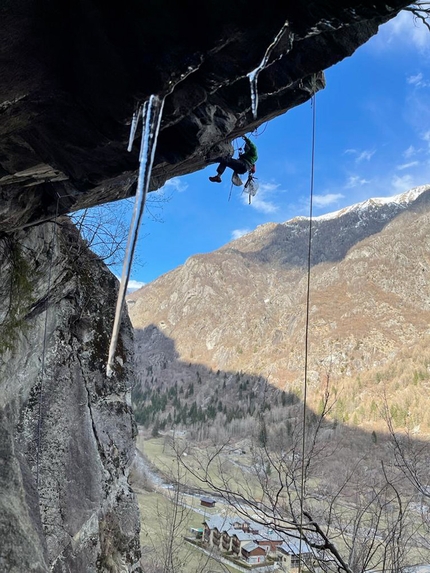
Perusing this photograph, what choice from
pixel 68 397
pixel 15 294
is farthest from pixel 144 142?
pixel 68 397

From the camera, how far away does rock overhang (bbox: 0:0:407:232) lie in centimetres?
255

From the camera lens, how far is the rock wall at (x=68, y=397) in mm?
7011

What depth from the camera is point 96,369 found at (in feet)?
29.7

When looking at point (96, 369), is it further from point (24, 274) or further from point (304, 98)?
point (304, 98)

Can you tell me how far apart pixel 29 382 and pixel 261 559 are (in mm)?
32267

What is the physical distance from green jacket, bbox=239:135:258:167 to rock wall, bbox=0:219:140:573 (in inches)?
144

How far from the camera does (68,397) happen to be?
8.15 metres

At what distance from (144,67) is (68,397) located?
687 centimetres

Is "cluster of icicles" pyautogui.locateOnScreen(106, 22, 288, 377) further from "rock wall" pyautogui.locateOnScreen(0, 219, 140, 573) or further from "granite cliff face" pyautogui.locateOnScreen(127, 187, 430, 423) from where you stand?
"granite cliff face" pyautogui.locateOnScreen(127, 187, 430, 423)

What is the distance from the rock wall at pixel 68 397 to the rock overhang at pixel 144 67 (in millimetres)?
3332

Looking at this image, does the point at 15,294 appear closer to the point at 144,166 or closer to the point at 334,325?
the point at 144,166

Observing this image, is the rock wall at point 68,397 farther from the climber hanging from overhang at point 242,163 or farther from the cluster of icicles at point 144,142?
the cluster of icicles at point 144,142

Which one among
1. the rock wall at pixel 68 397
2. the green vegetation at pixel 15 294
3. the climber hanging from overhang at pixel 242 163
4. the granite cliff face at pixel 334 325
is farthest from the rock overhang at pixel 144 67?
the granite cliff face at pixel 334 325

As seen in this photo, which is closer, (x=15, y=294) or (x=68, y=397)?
(x=15, y=294)
